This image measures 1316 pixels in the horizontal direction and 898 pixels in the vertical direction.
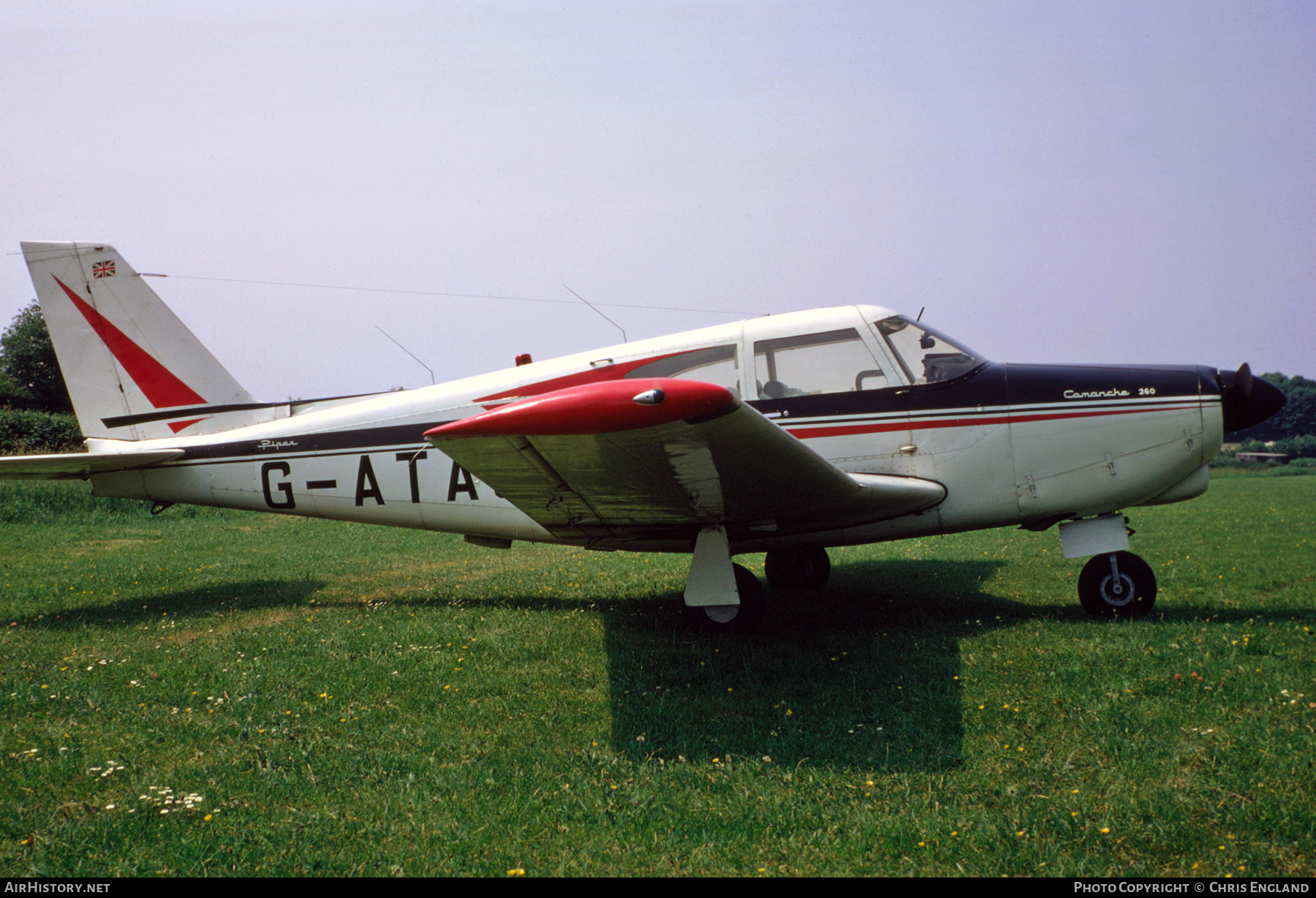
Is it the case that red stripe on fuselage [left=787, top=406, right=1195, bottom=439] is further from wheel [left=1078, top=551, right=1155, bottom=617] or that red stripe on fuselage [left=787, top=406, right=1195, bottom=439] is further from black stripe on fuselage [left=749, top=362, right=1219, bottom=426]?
wheel [left=1078, top=551, right=1155, bottom=617]

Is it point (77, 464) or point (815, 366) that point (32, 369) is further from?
point (815, 366)

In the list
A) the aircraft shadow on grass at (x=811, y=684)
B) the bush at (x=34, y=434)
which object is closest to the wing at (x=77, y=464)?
the aircraft shadow on grass at (x=811, y=684)

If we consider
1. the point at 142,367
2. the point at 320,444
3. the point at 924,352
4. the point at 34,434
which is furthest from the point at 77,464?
the point at 34,434

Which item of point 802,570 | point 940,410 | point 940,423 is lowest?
point 802,570

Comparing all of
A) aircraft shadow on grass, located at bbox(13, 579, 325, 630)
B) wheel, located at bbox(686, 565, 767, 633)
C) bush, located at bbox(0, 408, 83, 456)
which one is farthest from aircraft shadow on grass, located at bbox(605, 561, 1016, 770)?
bush, located at bbox(0, 408, 83, 456)

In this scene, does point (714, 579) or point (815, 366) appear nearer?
point (714, 579)

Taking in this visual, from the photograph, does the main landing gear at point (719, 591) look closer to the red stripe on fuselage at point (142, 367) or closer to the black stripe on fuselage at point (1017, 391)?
the black stripe on fuselage at point (1017, 391)

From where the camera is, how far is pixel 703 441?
159 inches

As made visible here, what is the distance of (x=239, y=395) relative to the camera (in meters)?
8.05

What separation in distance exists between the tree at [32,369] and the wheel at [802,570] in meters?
41.1

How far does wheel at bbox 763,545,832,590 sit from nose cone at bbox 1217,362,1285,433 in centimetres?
357

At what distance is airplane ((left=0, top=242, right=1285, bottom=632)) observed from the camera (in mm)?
4270

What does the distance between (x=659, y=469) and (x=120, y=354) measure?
6.59 meters
